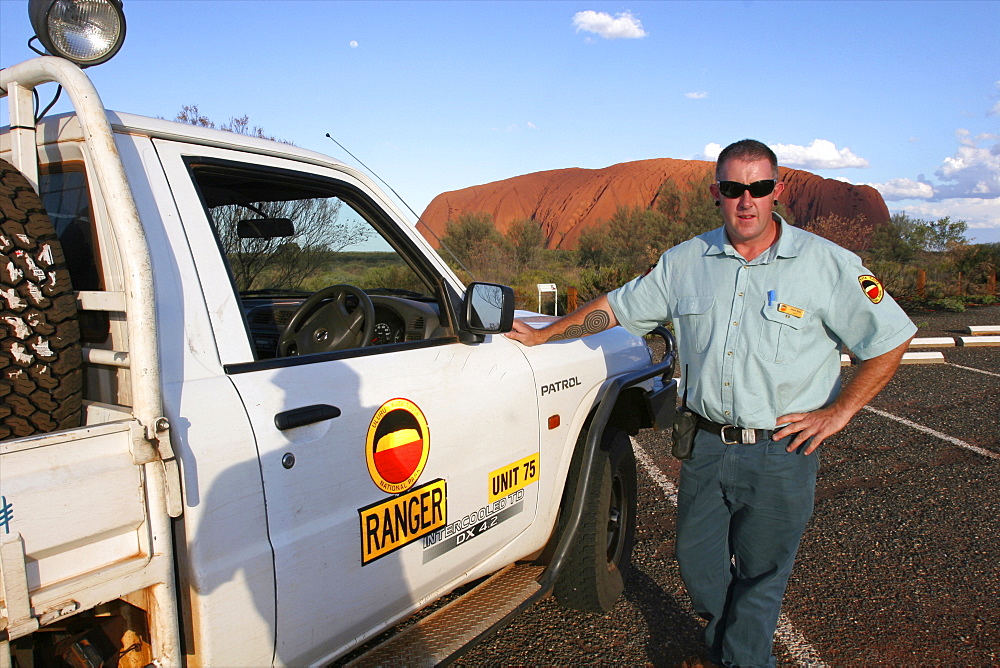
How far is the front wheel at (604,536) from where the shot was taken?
3.17m

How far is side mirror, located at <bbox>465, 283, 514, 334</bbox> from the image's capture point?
2484 mm

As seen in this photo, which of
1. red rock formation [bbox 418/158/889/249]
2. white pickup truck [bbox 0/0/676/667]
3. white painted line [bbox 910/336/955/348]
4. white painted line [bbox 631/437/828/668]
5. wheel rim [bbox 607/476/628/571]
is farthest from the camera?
red rock formation [bbox 418/158/889/249]

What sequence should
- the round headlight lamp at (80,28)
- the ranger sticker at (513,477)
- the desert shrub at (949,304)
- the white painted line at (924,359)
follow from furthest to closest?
the desert shrub at (949,304) → the white painted line at (924,359) → the ranger sticker at (513,477) → the round headlight lamp at (80,28)

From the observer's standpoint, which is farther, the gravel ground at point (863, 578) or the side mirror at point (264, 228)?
the gravel ground at point (863, 578)

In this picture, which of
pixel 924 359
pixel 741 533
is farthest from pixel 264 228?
pixel 924 359

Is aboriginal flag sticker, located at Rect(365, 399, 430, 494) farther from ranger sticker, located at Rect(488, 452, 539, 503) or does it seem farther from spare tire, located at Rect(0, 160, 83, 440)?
spare tire, located at Rect(0, 160, 83, 440)

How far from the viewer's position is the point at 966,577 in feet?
12.2

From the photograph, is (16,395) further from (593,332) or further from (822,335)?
(822,335)

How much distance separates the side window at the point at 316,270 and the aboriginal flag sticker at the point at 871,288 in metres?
1.45

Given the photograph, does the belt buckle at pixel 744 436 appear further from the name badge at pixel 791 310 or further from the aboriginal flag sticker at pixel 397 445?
the aboriginal flag sticker at pixel 397 445

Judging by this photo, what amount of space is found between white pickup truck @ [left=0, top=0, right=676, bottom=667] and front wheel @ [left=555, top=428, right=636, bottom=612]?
240 millimetres

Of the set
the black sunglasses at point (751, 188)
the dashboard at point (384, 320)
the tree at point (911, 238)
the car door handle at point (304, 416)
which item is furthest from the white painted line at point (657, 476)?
the tree at point (911, 238)

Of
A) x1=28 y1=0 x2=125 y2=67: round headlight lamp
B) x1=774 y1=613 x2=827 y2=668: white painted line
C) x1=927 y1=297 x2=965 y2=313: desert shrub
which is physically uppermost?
x1=28 y1=0 x2=125 y2=67: round headlight lamp

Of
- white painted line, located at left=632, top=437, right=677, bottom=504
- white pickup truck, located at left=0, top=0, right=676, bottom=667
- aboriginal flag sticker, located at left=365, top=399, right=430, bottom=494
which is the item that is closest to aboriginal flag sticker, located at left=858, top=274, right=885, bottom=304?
white pickup truck, located at left=0, top=0, right=676, bottom=667
